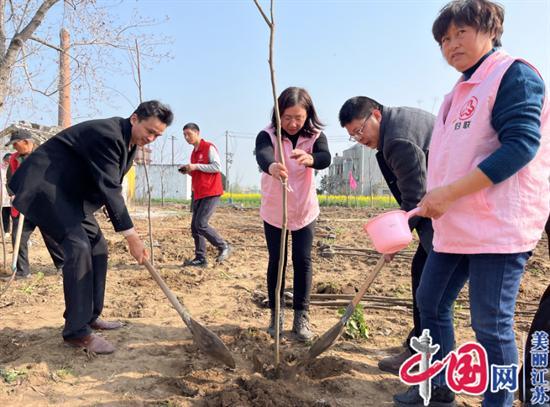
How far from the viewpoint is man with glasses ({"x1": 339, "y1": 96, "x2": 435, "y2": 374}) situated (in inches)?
90.7

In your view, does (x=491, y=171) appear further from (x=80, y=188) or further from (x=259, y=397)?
(x=80, y=188)

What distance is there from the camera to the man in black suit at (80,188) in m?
2.69

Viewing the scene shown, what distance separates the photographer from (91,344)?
278 centimetres

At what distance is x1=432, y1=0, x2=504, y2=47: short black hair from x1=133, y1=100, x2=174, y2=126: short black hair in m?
1.81

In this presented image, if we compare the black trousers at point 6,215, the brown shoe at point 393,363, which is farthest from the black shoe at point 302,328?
the black trousers at point 6,215

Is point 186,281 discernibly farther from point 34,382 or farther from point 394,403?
point 394,403

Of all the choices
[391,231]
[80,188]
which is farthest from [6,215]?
[391,231]

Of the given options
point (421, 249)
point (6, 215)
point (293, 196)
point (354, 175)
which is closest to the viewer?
point (421, 249)

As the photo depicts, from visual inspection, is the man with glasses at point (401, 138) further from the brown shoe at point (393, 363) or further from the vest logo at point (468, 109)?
the brown shoe at point (393, 363)

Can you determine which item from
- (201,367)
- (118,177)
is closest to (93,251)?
(118,177)

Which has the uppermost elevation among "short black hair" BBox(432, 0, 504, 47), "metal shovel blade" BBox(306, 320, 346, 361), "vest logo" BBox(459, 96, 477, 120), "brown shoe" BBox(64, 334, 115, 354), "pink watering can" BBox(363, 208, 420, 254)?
"short black hair" BBox(432, 0, 504, 47)

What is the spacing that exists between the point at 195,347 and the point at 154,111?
5.34 feet

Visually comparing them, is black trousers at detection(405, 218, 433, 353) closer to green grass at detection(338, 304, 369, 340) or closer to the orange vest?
green grass at detection(338, 304, 369, 340)

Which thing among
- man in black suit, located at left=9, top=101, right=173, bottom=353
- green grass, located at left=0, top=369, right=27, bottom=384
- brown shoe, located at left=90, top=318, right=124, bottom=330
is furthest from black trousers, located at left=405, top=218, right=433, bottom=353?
green grass, located at left=0, top=369, right=27, bottom=384
